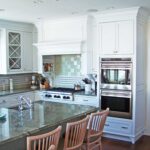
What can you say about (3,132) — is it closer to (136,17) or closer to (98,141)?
(98,141)

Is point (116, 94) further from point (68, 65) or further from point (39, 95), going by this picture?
point (39, 95)

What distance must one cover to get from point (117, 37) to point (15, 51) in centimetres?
253

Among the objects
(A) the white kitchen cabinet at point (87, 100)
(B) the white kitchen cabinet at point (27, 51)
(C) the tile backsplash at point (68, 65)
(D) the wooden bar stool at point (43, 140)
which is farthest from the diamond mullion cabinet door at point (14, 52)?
(D) the wooden bar stool at point (43, 140)

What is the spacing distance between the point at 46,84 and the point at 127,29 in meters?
2.58

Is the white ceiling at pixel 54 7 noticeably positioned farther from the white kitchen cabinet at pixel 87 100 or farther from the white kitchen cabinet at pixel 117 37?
the white kitchen cabinet at pixel 87 100

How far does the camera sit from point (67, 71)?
620cm

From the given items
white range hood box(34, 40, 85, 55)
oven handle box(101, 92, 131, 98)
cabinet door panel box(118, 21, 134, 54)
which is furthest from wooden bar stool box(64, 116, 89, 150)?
white range hood box(34, 40, 85, 55)

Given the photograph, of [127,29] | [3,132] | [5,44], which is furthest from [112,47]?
[3,132]

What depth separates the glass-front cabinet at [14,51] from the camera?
581 cm

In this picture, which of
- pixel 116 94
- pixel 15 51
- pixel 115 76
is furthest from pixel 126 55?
pixel 15 51

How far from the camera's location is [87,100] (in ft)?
17.3

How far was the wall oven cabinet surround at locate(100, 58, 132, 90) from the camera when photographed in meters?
4.76

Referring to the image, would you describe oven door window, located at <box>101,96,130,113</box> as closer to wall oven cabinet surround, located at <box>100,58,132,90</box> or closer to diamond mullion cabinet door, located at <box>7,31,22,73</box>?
wall oven cabinet surround, located at <box>100,58,132,90</box>

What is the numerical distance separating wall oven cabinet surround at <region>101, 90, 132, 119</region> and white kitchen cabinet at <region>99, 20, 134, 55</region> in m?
0.80
